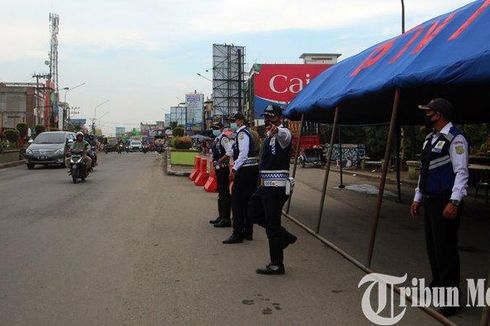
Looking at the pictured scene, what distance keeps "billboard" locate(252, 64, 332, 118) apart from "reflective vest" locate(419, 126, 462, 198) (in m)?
26.9

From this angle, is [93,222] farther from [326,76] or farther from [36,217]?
[326,76]

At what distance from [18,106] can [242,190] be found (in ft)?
297

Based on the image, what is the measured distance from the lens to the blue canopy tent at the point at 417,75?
5391mm

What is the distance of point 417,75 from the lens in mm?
5801

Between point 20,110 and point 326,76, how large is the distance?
88025mm

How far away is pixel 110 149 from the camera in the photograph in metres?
70.2

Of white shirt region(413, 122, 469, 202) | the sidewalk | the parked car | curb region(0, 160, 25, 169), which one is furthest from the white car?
white shirt region(413, 122, 469, 202)

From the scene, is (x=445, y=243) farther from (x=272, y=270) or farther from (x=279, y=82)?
(x=279, y=82)

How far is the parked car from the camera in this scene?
963 inches

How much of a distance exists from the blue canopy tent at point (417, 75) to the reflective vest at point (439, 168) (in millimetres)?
663

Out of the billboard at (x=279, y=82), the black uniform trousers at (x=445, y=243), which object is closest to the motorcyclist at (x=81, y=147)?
the black uniform trousers at (x=445, y=243)

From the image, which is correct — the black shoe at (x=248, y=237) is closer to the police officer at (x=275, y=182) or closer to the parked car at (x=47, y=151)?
the police officer at (x=275, y=182)

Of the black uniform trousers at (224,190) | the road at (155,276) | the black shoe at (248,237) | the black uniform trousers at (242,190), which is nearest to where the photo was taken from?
the road at (155,276)

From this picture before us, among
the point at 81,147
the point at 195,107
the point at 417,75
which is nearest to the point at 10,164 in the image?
the point at 81,147
